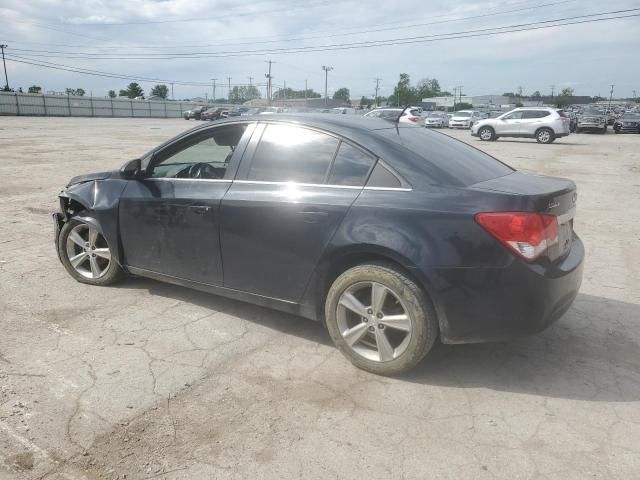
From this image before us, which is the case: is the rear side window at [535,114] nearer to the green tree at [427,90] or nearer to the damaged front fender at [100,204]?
the damaged front fender at [100,204]

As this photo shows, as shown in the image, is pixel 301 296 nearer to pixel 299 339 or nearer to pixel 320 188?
pixel 299 339

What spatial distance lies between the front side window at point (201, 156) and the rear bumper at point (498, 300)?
187cm

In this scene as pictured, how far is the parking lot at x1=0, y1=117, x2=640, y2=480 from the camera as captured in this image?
2.43 meters

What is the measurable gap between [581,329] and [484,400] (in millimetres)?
1397

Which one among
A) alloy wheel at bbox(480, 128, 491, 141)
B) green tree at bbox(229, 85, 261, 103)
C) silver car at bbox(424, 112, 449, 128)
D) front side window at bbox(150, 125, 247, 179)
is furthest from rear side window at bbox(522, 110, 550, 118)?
green tree at bbox(229, 85, 261, 103)

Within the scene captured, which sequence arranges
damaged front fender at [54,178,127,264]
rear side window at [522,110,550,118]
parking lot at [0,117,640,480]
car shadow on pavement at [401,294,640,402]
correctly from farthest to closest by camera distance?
rear side window at [522,110,550,118]
damaged front fender at [54,178,127,264]
car shadow on pavement at [401,294,640,402]
parking lot at [0,117,640,480]

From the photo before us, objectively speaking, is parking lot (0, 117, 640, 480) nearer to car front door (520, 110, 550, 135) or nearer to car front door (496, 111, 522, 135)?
car front door (520, 110, 550, 135)

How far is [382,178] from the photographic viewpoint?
319cm

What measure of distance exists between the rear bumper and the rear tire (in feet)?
82.2

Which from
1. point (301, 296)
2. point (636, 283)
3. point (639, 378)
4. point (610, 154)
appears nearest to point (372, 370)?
point (301, 296)

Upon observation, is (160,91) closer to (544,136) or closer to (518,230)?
(544,136)

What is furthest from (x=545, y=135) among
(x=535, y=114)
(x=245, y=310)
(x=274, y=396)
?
(x=274, y=396)

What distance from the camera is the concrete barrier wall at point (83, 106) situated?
162 feet

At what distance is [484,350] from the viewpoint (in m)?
3.55
